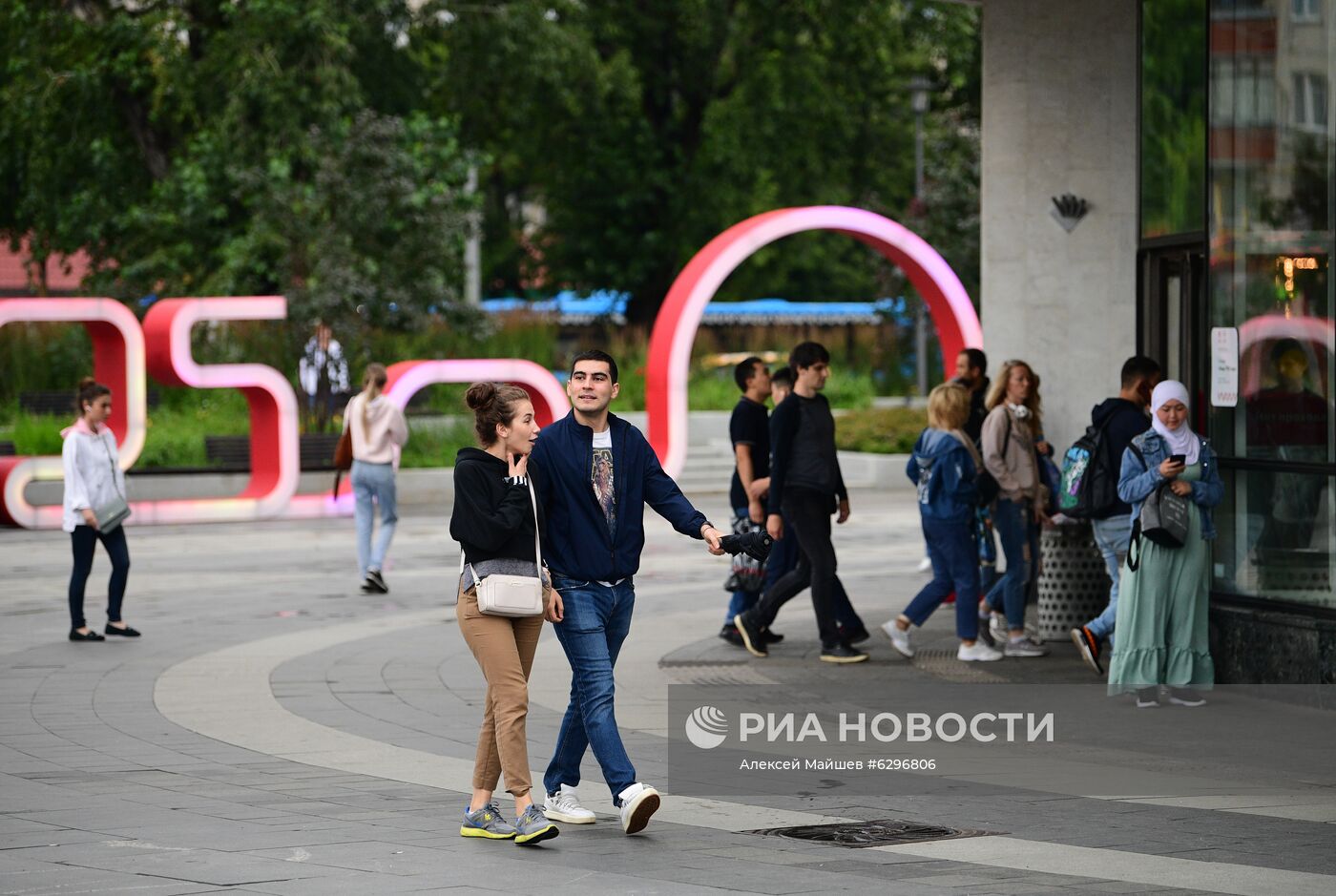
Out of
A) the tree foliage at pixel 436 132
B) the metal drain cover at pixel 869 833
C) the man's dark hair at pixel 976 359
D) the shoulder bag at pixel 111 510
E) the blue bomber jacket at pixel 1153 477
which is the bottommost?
the metal drain cover at pixel 869 833

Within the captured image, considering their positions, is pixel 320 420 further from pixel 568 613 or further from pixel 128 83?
pixel 568 613

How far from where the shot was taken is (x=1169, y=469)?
9.89 meters

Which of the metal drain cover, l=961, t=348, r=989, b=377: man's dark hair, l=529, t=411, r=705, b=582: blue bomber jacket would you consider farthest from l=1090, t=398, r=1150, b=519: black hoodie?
l=529, t=411, r=705, b=582: blue bomber jacket

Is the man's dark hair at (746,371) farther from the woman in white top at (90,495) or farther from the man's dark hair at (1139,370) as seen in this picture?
the woman in white top at (90,495)

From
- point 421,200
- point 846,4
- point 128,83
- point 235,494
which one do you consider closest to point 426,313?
point 421,200

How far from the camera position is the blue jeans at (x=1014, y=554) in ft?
39.2

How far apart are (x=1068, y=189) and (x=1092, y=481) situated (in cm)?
348

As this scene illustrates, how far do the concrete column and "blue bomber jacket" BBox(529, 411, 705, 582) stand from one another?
22.9ft

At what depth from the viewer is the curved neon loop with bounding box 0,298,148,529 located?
69.3 feet

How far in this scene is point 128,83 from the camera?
3350cm

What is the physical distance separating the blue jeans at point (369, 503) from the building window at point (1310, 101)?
794 centimetres

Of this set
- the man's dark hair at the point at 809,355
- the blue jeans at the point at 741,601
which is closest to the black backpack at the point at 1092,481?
the man's dark hair at the point at 809,355

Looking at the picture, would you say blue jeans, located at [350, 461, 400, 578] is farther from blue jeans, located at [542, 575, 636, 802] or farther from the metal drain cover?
the metal drain cover

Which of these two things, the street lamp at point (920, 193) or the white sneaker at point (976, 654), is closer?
the white sneaker at point (976, 654)
